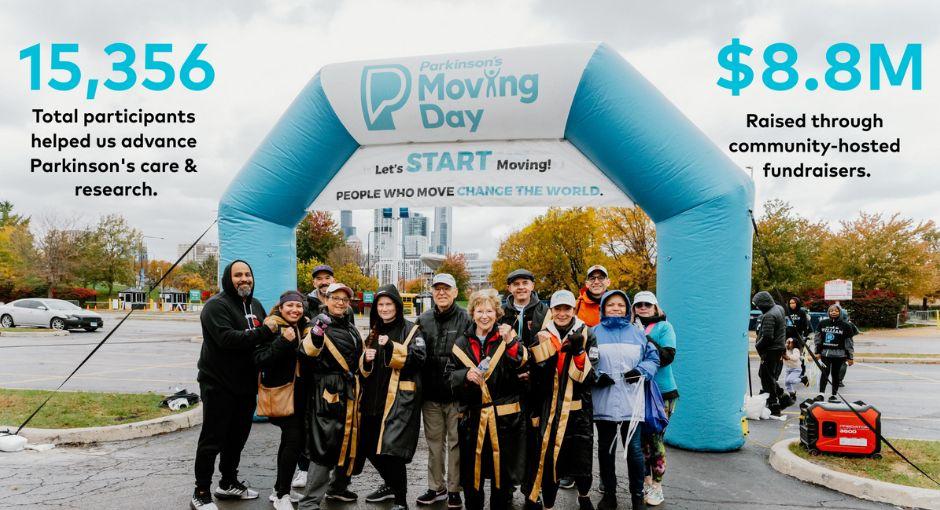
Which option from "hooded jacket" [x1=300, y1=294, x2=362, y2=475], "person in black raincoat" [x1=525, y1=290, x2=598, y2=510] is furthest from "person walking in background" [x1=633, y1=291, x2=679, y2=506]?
"hooded jacket" [x1=300, y1=294, x2=362, y2=475]

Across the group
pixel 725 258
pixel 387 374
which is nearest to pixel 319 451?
pixel 387 374

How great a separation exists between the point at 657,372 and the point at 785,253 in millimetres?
30276

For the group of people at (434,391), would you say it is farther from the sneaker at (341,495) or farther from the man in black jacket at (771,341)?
the man in black jacket at (771,341)

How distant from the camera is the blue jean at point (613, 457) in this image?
430 cm

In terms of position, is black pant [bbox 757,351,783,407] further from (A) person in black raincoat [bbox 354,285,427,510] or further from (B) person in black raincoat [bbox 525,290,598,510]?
(A) person in black raincoat [bbox 354,285,427,510]

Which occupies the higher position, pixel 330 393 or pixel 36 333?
pixel 330 393

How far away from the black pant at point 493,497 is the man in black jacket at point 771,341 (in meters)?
5.04

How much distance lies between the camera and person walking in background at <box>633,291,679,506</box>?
454cm

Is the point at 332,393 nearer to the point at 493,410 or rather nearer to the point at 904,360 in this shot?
the point at 493,410

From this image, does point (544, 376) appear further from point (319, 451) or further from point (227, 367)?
point (227, 367)

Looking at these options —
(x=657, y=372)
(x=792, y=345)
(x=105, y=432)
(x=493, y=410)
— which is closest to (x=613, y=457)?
(x=657, y=372)

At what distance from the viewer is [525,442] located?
4129 millimetres

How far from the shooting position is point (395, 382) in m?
4.23

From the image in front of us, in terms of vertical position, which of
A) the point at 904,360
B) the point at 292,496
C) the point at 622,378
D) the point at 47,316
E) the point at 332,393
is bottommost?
the point at 904,360
